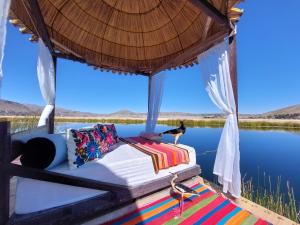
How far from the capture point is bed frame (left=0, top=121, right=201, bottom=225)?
4.71 ft

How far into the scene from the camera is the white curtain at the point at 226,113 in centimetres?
244

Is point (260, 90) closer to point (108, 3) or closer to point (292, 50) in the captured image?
point (292, 50)

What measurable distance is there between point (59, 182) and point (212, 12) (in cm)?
268

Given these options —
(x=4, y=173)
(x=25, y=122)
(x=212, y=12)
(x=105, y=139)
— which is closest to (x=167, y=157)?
(x=105, y=139)

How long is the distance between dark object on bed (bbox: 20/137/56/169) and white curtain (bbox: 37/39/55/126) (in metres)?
1.42

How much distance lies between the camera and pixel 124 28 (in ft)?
12.7

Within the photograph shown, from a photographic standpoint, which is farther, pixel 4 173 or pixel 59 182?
pixel 59 182

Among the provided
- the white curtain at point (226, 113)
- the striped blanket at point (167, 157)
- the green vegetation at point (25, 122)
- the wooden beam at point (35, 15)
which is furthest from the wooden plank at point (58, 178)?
the green vegetation at point (25, 122)

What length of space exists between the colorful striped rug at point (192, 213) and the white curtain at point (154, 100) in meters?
2.58

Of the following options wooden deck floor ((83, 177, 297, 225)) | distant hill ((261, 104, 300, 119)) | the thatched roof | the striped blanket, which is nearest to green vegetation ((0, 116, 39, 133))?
the thatched roof

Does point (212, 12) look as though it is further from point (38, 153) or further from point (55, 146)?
point (38, 153)

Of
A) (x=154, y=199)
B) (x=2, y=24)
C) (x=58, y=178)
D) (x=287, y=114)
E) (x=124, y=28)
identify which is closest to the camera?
(x=2, y=24)

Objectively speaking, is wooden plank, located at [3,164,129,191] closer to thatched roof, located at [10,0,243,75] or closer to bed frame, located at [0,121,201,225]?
bed frame, located at [0,121,201,225]

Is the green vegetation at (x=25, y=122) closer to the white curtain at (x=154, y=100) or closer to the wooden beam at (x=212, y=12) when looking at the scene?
the white curtain at (x=154, y=100)
